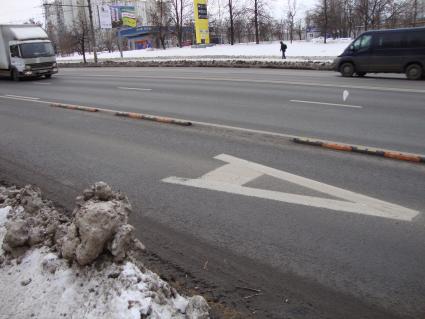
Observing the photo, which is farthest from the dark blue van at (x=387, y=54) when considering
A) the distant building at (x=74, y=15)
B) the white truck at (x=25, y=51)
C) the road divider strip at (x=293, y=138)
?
the distant building at (x=74, y=15)

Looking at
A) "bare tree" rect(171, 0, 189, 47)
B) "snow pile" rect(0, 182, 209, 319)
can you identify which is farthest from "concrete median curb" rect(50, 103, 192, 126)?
"bare tree" rect(171, 0, 189, 47)

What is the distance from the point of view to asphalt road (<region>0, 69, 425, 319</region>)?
141 inches

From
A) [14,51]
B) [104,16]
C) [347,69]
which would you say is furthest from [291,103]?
[104,16]

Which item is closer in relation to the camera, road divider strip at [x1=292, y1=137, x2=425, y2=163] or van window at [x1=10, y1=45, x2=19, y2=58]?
road divider strip at [x1=292, y1=137, x2=425, y2=163]

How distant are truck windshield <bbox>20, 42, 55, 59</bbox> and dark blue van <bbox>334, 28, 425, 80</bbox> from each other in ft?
52.6

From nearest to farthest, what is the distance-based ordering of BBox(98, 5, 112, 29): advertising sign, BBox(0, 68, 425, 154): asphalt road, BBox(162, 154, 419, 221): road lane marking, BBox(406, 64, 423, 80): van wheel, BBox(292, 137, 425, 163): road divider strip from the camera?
BBox(162, 154, 419, 221): road lane marking → BBox(292, 137, 425, 163): road divider strip → BBox(0, 68, 425, 154): asphalt road → BBox(406, 64, 423, 80): van wheel → BBox(98, 5, 112, 29): advertising sign

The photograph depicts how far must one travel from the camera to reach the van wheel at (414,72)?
1794 cm

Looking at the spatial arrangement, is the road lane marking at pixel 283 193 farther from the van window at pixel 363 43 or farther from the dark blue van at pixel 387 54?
the van window at pixel 363 43

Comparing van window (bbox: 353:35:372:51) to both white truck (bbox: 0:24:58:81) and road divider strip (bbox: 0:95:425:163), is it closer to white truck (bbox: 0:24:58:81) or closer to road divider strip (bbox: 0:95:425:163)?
road divider strip (bbox: 0:95:425:163)

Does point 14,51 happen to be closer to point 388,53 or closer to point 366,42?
point 366,42

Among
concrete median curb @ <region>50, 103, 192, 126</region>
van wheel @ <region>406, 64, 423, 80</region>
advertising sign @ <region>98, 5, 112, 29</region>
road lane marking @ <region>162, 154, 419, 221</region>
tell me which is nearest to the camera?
road lane marking @ <region>162, 154, 419, 221</region>

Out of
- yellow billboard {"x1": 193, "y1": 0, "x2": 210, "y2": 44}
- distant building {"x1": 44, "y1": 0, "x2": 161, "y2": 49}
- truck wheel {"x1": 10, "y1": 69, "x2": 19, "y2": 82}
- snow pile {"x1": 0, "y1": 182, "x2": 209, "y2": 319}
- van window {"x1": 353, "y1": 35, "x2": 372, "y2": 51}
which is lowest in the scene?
snow pile {"x1": 0, "y1": 182, "x2": 209, "y2": 319}

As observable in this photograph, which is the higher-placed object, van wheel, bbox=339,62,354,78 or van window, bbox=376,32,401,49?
van window, bbox=376,32,401,49

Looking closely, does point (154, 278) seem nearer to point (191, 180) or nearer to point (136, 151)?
point (191, 180)
